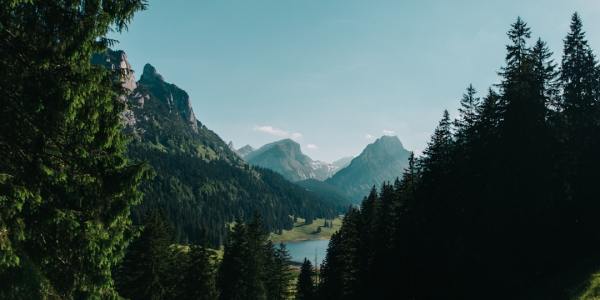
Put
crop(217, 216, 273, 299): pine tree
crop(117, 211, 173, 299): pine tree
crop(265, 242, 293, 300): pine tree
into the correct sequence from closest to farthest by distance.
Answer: crop(117, 211, 173, 299): pine tree, crop(217, 216, 273, 299): pine tree, crop(265, 242, 293, 300): pine tree

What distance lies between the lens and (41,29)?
12.6 meters

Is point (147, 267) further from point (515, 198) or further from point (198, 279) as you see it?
point (515, 198)

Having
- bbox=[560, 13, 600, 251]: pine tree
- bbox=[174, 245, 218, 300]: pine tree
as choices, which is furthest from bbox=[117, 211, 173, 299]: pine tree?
bbox=[560, 13, 600, 251]: pine tree

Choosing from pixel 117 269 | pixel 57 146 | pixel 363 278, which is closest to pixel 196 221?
pixel 117 269

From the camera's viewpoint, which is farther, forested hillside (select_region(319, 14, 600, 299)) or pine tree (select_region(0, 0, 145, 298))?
forested hillside (select_region(319, 14, 600, 299))

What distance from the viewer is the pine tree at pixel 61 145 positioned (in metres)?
12.2

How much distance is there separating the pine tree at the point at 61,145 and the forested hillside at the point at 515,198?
87.7 ft

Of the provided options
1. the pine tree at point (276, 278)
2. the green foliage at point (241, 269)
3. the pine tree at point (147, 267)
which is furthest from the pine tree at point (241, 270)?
the pine tree at point (276, 278)

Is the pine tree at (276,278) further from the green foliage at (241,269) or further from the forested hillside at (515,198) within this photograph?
the forested hillside at (515,198)

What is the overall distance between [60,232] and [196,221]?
7429 inches

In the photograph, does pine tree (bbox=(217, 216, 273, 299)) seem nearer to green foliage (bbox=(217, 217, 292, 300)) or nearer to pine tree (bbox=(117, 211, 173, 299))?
green foliage (bbox=(217, 217, 292, 300))

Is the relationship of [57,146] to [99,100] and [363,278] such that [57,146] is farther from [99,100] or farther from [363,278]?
[363,278]

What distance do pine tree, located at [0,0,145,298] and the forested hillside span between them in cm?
2674

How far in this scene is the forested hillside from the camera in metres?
32.6
